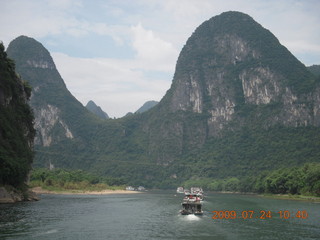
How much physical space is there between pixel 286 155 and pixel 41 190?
4961 inches

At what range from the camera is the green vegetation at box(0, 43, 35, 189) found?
6885cm

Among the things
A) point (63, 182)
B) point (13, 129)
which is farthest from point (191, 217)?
point (63, 182)

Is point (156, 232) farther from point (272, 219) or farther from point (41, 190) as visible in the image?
point (41, 190)

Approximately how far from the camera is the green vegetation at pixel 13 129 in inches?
2711

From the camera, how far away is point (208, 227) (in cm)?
4709

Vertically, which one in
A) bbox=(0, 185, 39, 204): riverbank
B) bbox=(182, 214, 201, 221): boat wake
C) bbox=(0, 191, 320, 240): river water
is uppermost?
bbox=(0, 185, 39, 204): riverbank

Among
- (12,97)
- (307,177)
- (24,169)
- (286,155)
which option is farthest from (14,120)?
(286,155)

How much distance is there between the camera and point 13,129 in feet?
266
